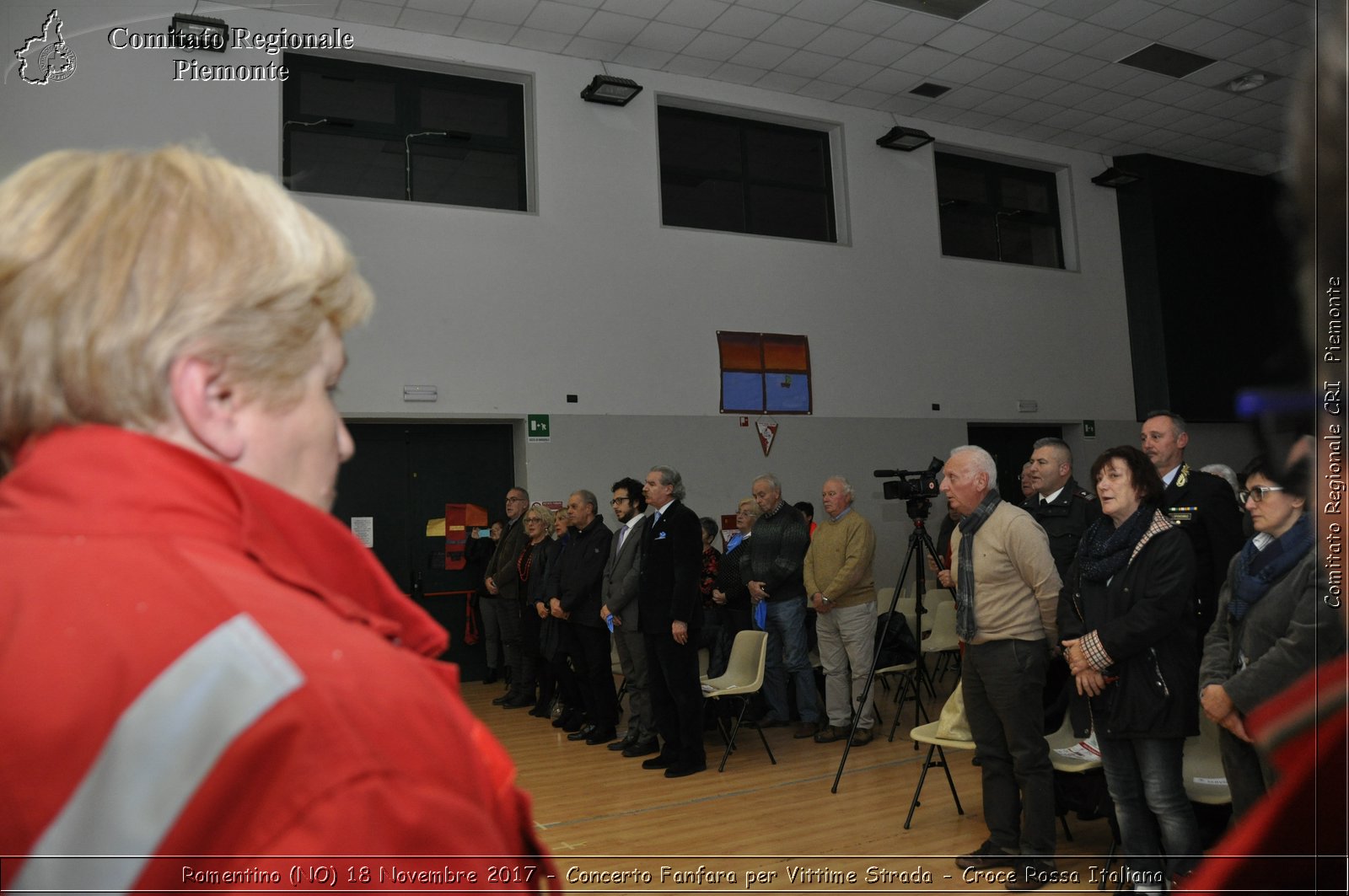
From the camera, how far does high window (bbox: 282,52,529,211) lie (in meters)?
7.53

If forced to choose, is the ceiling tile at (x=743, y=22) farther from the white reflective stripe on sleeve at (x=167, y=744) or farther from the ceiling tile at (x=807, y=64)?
the white reflective stripe on sleeve at (x=167, y=744)

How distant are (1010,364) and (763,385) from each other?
11.1ft

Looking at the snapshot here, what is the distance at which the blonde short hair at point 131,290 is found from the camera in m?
0.58

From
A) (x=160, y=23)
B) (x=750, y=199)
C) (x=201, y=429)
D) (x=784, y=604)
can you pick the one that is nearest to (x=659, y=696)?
(x=784, y=604)

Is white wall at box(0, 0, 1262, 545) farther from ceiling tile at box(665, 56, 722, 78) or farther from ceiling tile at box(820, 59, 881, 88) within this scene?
ceiling tile at box(820, 59, 881, 88)

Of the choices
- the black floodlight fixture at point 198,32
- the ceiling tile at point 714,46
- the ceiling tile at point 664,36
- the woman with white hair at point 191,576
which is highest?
the ceiling tile at point 714,46

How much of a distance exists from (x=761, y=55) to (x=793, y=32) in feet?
1.56

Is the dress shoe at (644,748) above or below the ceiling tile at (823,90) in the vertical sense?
below

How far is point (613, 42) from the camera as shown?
8164 mm

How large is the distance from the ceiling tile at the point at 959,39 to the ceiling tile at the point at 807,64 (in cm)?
101

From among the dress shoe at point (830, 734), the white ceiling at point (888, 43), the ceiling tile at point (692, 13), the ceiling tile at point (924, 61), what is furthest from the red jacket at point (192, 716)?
the ceiling tile at point (924, 61)

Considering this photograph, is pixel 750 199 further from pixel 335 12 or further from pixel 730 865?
pixel 730 865

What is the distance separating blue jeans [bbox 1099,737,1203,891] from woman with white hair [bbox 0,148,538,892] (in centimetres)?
310

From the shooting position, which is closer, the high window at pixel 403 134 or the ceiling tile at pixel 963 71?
the high window at pixel 403 134
